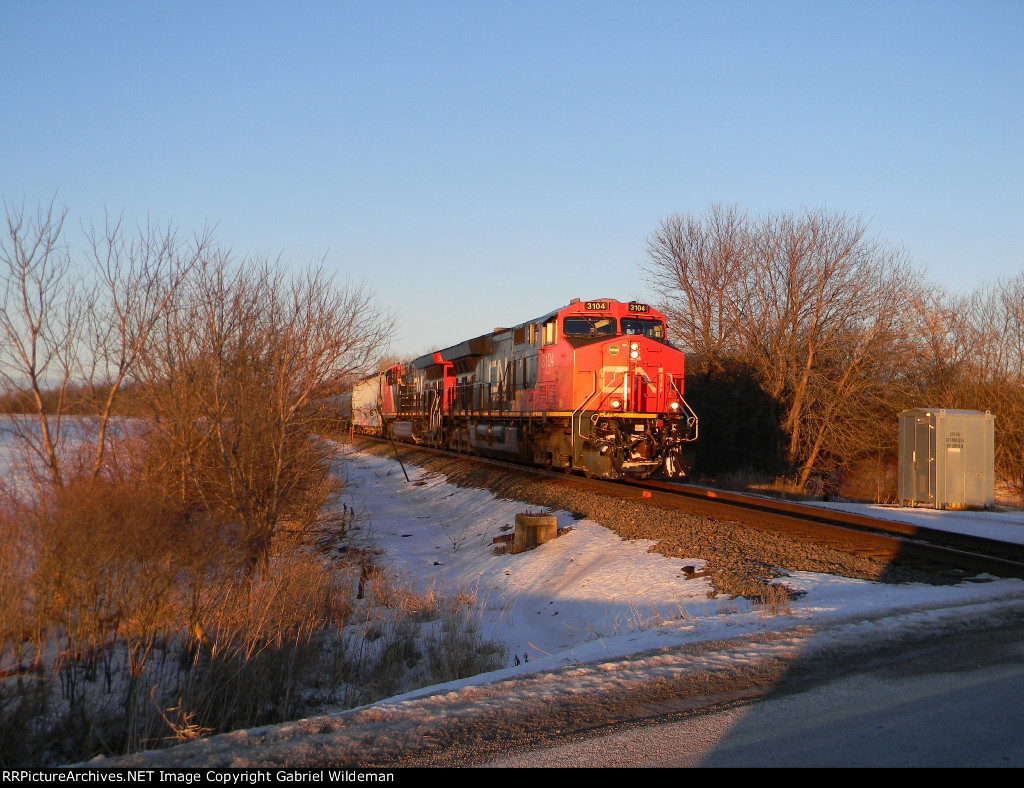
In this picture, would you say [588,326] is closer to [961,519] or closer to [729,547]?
[961,519]

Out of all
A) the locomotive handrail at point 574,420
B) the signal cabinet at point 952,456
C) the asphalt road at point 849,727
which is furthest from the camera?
the locomotive handrail at point 574,420

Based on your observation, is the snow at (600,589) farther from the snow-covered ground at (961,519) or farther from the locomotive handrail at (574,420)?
the locomotive handrail at (574,420)

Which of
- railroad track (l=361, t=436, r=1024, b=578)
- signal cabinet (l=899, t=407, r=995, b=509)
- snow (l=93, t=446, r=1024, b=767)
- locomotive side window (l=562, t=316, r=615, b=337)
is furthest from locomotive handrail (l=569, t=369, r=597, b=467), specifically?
signal cabinet (l=899, t=407, r=995, b=509)

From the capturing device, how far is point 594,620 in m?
8.61

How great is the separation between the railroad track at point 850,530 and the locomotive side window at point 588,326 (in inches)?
137

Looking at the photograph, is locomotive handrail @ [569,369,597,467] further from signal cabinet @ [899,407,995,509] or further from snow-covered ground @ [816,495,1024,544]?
signal cabinet @ [899,407,995,509]

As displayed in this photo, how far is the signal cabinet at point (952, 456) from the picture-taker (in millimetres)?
14469

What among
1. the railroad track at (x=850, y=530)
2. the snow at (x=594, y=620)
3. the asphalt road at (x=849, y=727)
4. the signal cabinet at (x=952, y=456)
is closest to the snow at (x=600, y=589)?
the snow at (x=594, y=620)

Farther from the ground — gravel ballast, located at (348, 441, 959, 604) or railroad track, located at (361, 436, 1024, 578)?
railroad track, located at (361, 436, 1024, 578)

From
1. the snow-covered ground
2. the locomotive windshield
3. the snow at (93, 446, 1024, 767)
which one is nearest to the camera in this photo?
the snow at (93, 446, 1024, 767)

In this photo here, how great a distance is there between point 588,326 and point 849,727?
1403cm

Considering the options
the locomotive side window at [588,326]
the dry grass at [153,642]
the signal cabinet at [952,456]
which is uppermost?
the locomotive side window at [588,326]

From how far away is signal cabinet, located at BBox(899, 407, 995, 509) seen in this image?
47.5 ft

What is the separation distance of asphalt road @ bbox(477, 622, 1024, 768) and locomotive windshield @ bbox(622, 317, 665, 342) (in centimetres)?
1301
